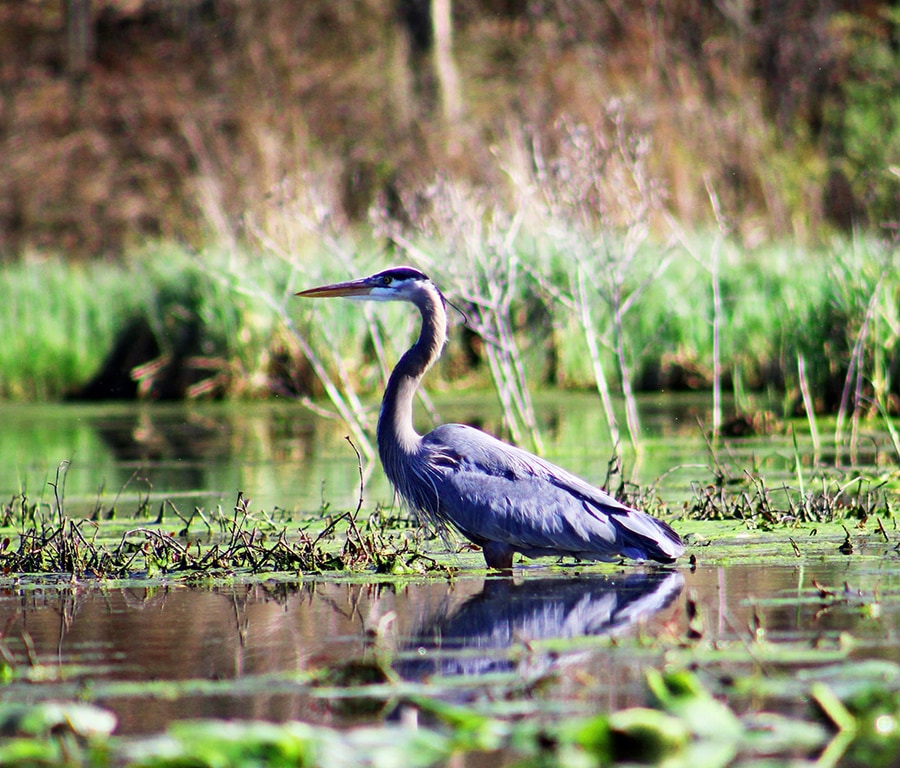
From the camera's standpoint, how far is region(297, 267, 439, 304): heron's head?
23.2 feet

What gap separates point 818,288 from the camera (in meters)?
13.0

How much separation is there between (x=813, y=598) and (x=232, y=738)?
2574 mm

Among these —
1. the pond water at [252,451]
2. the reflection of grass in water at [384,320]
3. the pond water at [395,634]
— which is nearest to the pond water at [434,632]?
the pond water at [395,634]

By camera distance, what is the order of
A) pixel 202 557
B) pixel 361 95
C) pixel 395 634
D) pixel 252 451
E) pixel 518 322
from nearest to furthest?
pixel 395 634, pixel 202 557, pixel 252 451, pixel 518 322, pixel 361 95

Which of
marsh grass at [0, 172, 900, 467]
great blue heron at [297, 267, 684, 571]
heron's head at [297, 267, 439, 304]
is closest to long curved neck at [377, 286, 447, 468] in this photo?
great blue heron at [297, 267, 684, 571]

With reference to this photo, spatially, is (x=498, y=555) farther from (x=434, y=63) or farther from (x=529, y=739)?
(x=434, y=63)

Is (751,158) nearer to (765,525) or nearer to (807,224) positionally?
(807,224)

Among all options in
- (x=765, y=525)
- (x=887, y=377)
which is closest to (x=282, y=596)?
(x=765, y=525)

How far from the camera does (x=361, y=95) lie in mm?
28656

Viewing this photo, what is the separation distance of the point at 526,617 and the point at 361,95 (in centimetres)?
2434

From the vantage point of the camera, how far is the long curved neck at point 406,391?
6633mm

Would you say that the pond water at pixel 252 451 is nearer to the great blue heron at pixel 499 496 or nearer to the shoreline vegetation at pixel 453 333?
the shoreline vegetation at pixel 453 333

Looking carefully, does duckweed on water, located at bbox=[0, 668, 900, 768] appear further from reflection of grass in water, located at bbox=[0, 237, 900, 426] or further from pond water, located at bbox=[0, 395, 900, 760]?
reflection of grass in water, located at bbox=[0, 237, 900, 426]

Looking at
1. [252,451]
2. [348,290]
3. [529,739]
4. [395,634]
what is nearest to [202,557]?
[348,290]
